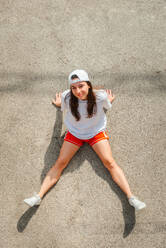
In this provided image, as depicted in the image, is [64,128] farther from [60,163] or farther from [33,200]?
[33,200]

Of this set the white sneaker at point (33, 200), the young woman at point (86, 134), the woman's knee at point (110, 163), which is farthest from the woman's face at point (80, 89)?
the white sneaker at point (33, 200)

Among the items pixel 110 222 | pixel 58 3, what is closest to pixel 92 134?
pixel 110 222

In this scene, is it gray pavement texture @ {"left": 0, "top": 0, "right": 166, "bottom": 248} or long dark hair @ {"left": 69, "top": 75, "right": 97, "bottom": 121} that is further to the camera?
gray pavement texture @ {"left": 0, "top": 0, "right": 166, "bottom": 248}

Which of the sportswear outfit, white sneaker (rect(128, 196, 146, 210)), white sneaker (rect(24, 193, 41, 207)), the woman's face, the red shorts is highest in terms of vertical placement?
the woman's face

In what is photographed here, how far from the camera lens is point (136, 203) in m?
2.57

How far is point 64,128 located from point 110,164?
2.39 ft

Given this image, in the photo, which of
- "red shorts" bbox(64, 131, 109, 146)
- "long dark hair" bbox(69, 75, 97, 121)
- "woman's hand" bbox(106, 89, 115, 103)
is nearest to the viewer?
"long dark hair" bbox(69, 75, 97, 121)

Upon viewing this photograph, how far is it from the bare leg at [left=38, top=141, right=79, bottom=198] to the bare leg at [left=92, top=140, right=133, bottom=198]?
0.89 feet

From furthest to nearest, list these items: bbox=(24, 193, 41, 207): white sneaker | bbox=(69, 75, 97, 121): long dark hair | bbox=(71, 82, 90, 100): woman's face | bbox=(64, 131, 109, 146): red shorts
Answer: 1. bbox=(64, 131, 109, 146): red shorts
2. bbox=(24, 193, 41, 207): white sneaker
3. bbox=(69, 75, 97, 121): long dark hair
4. bbox=(71, 82, 90, 100): woman's face

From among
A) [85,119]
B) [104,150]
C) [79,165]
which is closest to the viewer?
[85,119]

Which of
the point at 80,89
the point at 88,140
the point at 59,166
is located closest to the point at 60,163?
the point at 59,166

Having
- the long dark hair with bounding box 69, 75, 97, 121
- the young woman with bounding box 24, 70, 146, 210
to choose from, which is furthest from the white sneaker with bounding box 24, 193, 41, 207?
the long dark hair with bounding box 69, 75, 97, 121

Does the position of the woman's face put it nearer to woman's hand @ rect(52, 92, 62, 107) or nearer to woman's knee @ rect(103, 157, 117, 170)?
woman's hand @ rect(52, 92, 62, 107)

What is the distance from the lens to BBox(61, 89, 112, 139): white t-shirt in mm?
2554
